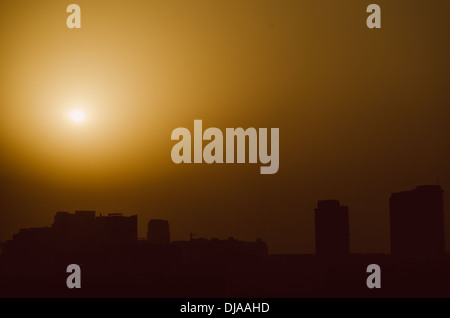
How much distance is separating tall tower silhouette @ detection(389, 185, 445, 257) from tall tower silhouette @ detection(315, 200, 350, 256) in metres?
2.59

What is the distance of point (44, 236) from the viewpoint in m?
42.4

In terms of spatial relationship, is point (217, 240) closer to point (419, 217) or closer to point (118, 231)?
point (118, 231)

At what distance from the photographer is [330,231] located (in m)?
38.9

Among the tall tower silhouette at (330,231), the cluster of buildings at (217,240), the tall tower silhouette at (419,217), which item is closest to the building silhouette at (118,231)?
the cluster of buildings at (217,240)

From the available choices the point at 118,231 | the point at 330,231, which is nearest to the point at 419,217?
the point at 330,231

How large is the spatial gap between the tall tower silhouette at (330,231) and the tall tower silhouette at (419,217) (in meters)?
2.59

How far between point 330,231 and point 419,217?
503 centimetres

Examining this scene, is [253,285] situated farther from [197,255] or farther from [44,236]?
[44,236]

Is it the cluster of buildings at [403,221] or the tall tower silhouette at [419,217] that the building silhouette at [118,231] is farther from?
the tall tower silhouette at [419,217]

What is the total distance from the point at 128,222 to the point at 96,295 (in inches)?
321

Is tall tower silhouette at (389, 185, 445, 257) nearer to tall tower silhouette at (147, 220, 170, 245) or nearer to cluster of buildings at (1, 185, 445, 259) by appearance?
cluster of buildings at (1, 185, 445, 259)

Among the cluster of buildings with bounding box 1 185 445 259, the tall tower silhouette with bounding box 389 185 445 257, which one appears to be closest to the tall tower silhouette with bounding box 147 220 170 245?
the cluster of buildings with bounding box 1 185 445 259

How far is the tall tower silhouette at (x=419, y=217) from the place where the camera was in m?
37.8
